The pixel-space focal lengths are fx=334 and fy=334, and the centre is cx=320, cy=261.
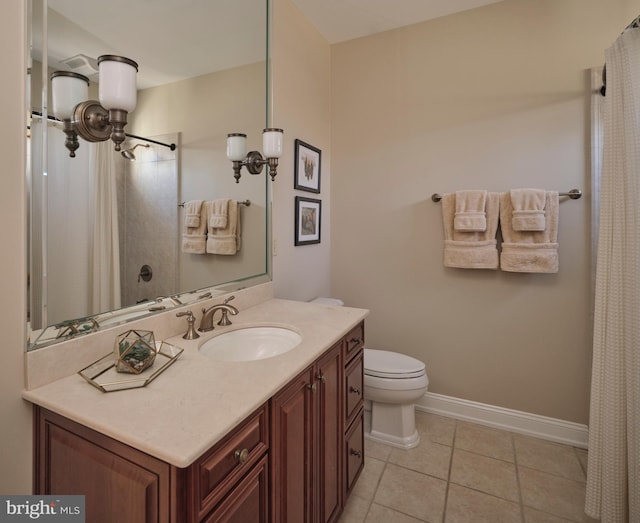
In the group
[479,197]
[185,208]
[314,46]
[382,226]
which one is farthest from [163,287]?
[314,46]

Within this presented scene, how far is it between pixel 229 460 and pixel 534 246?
1.97 m

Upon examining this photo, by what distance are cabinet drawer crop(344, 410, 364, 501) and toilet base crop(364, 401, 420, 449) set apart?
417 millimetres

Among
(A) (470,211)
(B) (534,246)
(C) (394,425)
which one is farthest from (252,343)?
(B) (534,246)

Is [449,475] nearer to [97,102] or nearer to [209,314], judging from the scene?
[209,314]

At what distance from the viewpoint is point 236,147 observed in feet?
5.63

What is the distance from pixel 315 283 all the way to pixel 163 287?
1.32 meters

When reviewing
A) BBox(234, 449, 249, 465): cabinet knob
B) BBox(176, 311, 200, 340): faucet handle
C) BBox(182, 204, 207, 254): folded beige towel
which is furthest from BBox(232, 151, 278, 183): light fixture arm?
BBox(234, 449, 249, 465): cabinet knob

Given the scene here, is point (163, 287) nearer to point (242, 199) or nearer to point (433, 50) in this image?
point (242, 199)

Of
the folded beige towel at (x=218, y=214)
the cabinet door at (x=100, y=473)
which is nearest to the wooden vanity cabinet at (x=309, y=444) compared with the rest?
the cabinet door at (x=100, y=473)

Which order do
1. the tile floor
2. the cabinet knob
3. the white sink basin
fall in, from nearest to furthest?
the cabinet knob
the white sink basin
the tile floor

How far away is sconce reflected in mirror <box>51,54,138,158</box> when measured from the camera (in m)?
0.95

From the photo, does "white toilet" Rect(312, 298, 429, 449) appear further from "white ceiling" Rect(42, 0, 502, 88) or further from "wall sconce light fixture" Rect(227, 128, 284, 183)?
"white ceiling" Rect(42, 0, 502, 88)

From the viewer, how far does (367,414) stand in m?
2.36

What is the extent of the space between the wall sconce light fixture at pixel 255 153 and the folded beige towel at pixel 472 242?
119 cm
